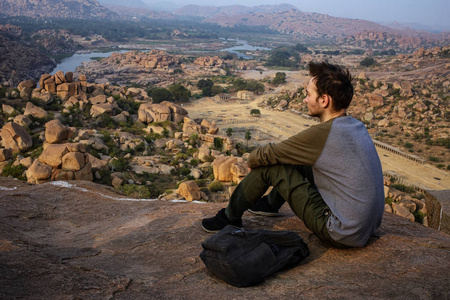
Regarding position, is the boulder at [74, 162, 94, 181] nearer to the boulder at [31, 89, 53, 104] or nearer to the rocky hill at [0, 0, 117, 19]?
the boulder at [31, 89, 53, 104]

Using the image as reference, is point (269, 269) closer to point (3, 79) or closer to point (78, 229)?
point (78, 229)

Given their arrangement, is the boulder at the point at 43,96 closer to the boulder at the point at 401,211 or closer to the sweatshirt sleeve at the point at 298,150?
the boulder at the point at 401,211

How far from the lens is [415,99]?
1180 inches

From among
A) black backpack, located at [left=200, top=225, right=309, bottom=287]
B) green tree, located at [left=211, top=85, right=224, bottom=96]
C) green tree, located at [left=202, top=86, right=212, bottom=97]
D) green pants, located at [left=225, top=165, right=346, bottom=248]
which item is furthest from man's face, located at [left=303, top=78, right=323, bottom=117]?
green tree, located at [left=211, top=85, right=224, bottom=96]

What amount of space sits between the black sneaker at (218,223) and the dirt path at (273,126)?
18.8m

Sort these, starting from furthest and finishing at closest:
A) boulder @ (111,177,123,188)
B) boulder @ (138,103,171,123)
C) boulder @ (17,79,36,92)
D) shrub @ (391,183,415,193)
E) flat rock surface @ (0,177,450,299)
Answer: boulder @ (138,103,171,123) < boulder @ (17,79,36,92) < shrub @ (391,183,415,193) < boulder @ (111,177,123,188) < flat rock surface @ (0,177,450,299)

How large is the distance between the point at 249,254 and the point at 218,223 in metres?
0.90

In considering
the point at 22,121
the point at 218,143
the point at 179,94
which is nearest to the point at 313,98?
the point at 218,143

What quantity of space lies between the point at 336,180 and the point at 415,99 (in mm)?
32369

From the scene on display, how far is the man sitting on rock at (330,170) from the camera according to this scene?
247 centimetres

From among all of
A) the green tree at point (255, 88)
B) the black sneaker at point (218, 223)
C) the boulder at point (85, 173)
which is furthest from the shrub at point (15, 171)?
the green tree at point (255, 88)

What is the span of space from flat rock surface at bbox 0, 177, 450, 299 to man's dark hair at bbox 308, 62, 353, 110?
1.25 m

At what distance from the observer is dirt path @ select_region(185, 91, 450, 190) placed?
65.1ft

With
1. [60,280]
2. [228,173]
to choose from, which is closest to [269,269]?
[60,280]
